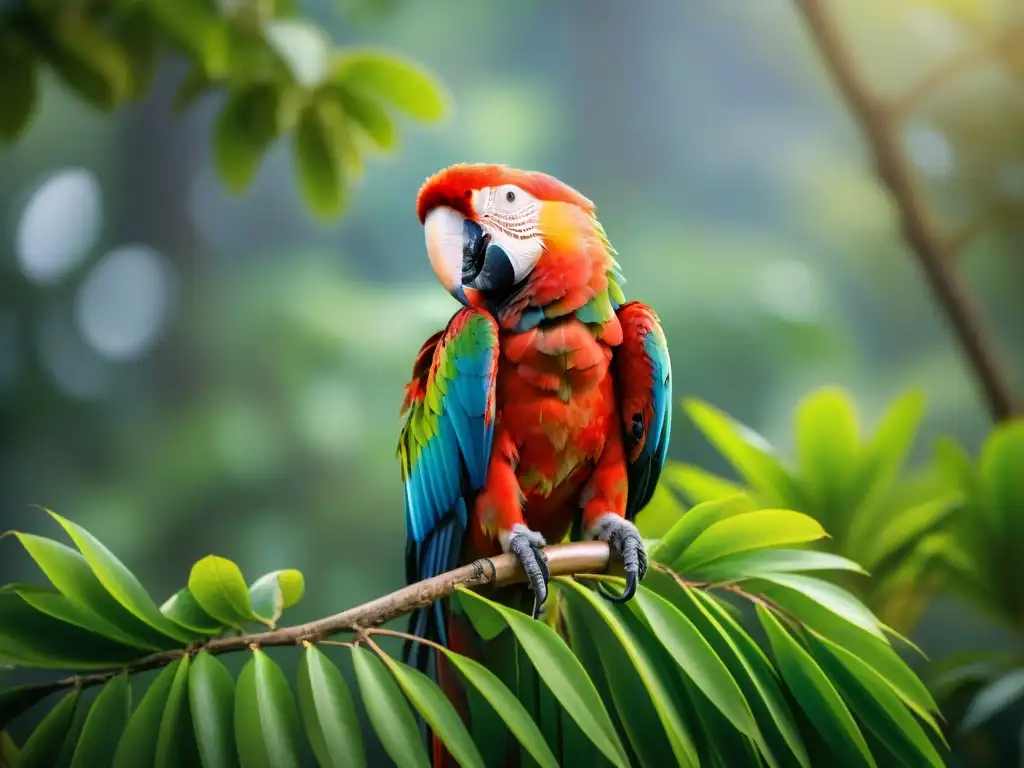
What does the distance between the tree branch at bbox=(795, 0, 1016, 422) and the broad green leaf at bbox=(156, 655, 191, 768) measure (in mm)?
1452

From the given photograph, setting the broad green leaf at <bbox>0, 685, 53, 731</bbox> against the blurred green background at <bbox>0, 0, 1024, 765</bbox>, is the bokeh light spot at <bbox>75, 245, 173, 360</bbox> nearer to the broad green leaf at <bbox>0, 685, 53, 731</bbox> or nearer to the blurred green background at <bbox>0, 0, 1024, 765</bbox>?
the blurred green background at <bbox>0, 0, 1024, 765</bbox>

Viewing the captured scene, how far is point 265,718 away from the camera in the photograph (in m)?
0.73

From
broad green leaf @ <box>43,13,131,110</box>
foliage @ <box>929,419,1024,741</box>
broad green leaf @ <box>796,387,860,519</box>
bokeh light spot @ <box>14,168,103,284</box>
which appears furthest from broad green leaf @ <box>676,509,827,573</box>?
bokeh light spot @ <box>14,168,103,284</box>

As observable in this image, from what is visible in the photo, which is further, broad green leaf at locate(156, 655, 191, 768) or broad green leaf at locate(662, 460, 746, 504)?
broad green leaf at locate(662, 460, 746, 504)

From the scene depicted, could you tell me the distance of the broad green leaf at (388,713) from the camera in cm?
72

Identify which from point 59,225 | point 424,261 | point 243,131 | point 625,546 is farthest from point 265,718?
point 59,225

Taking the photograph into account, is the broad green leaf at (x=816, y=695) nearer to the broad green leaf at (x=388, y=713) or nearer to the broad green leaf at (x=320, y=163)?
the broad green leaf at (x=388, y=713)

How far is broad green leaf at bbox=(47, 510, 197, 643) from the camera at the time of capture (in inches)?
29.8

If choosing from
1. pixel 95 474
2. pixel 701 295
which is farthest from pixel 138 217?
pixel 701 295

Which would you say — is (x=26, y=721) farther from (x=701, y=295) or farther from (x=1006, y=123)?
(x=1006, y=123)

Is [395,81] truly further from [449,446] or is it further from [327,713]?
[327,713]

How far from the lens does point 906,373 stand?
2.38m

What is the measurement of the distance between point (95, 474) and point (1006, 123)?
102 inches

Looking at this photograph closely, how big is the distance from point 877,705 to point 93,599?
0.74 m
